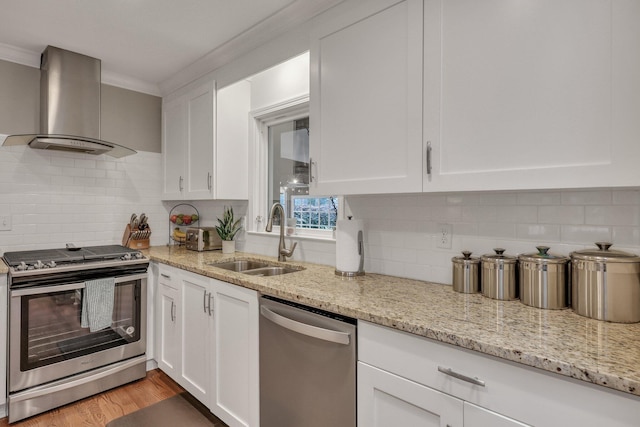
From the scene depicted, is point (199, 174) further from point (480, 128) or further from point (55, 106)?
point (480, 128)

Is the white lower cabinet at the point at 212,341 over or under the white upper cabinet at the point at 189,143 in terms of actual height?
under

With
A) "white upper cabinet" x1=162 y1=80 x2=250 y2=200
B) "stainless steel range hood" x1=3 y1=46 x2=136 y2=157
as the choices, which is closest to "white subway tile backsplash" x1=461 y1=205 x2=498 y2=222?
"white upper cabinet" x1=162 y1=80 x2=250 y2=200

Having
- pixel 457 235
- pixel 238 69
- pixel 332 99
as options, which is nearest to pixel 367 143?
pixel 332 99

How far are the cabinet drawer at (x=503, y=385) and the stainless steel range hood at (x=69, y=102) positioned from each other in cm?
249

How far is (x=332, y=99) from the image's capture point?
1.73m

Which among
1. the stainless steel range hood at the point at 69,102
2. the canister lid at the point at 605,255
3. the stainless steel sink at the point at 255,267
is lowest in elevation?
the stainless steel sink at the point at 255,267

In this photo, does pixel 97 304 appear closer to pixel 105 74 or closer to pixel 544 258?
pixel 105 74

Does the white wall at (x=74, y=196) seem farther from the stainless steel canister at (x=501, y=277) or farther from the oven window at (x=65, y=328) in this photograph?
the stainless steel canister at (x=501, y=277)

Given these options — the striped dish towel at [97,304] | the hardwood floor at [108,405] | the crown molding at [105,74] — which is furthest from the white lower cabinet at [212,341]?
the crown molding at [105,74]

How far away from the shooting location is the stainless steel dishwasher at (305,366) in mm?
1300

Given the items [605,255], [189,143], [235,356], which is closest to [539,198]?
[605,255]

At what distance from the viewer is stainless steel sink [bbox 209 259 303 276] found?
2303 millimetres

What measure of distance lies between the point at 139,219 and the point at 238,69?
1.72 meters

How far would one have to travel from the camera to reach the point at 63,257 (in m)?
2.32
